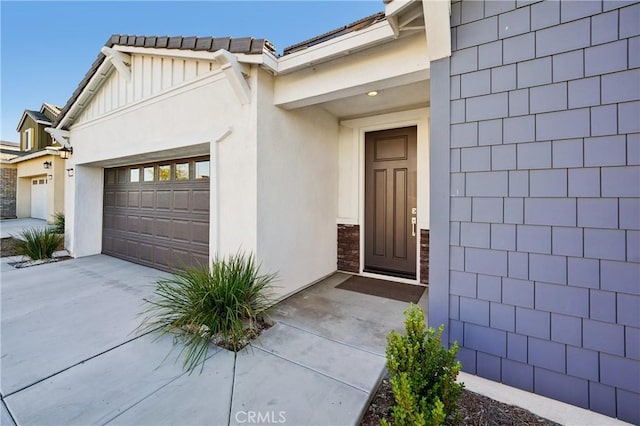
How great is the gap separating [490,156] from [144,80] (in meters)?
5.76

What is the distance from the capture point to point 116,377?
2178 mm

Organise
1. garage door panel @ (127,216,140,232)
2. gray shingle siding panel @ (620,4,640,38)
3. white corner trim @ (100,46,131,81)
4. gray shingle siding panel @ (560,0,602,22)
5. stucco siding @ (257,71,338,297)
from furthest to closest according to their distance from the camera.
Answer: garage door panel @ (127,216,140,232) < white corner trim @ (100,46,131,81) < stucco siding @ (257,71,338,297) < gray shingle siding panel @ (560,0,602,22) < gray shingle siding panel @ (620,4,640,38)

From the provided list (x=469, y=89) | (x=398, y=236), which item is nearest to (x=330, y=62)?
(x=469, y=89)

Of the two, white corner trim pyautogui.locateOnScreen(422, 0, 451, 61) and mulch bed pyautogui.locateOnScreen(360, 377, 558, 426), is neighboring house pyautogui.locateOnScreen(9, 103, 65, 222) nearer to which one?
white corner trim pyautogui.locateOnScreen(422, 0, 451, 61)

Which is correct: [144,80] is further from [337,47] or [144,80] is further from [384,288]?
[384,288]

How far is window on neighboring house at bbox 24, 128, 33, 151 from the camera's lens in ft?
45.2

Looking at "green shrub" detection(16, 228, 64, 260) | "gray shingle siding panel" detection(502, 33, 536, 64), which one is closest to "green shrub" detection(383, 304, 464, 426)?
"gray shingle siding panel" detection(502, 33, 536, 64)

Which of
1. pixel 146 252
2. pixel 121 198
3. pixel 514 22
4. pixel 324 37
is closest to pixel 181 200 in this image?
pixel 146 252

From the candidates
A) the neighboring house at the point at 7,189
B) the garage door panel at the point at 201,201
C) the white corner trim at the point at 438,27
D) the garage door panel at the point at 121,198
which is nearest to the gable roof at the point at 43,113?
the neighboring house at the point at 7,189

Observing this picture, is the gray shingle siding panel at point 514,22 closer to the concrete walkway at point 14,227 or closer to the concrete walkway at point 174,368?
the concrete walkway at point 174,368

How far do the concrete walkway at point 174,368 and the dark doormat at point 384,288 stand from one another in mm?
298

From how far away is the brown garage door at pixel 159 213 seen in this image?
4.79 meters

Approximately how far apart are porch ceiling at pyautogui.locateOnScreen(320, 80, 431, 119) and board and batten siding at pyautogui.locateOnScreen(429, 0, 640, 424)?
1.41 meters

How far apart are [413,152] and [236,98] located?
308 centimetres
